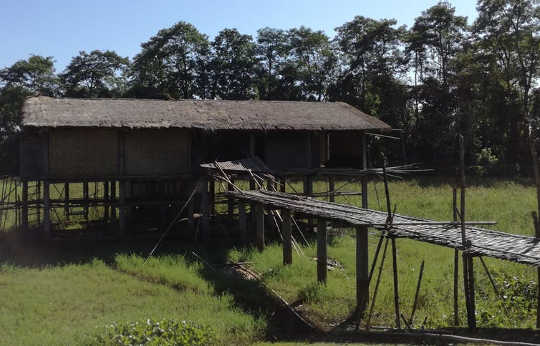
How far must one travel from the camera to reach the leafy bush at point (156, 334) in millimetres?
7227

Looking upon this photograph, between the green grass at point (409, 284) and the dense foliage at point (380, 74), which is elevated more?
the dense foliage at point (380, 74)

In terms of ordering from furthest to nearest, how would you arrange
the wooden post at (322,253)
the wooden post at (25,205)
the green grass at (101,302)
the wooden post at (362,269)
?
1. the wooden post at (25,205)
2. the wooden post at (322,253)
3. the wooden post at (362,269)
4. the green grass at (101,302)

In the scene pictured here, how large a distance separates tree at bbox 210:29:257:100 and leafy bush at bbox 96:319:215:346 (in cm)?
3306

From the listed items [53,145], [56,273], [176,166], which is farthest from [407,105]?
[56,273]

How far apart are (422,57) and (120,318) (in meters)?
32.8

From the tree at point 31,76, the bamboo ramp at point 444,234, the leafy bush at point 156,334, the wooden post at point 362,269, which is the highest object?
the tree at point 31,76

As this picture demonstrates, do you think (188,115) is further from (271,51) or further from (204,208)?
(271,51)

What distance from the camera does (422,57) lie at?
36688mm

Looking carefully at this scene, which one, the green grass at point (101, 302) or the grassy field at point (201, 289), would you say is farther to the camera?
the grassy field at point (201, 289)

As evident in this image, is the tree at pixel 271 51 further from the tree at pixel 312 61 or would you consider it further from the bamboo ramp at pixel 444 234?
the bamboo ramp at pixel 444 234

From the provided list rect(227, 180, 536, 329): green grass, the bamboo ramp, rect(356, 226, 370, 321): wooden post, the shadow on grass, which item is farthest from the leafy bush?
the bamboo ramp

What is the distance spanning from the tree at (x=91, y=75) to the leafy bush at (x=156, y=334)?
118 feet

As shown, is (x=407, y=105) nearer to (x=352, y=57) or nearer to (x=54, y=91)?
(x=352, y=57)

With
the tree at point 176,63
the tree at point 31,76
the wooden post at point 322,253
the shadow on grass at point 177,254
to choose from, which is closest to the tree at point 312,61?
the tree at point 176,63
